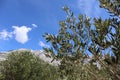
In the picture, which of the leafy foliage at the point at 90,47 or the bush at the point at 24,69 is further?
the bush at the point at 24,69

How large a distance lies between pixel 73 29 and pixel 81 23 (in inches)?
11.4

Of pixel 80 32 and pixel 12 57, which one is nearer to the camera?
pixel 80 32

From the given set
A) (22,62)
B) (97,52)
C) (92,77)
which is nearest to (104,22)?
(97,52)

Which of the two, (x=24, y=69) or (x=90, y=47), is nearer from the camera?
(x=90, y=47)

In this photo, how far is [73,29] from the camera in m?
8.66

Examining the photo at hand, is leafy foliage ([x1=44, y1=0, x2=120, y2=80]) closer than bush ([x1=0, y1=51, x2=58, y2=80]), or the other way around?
leafy foliage ([x1=44, y1=0, x2=120, y2=80])

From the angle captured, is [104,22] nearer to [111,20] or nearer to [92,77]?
[111,20]

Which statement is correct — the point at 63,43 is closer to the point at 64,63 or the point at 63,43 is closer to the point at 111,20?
the point at 64,63

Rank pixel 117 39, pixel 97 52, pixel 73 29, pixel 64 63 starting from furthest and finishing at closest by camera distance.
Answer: pixel 73 29 → pixel 64 63 → pixel 97 52 → pixel 117 39

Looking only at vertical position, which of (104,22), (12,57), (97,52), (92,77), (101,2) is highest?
(12,57)

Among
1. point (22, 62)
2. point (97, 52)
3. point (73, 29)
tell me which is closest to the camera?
point (97, 52)

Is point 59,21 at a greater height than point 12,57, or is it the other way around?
point 12,57

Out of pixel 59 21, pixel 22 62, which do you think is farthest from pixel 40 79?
pixel 59 21

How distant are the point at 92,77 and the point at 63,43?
143 cm
